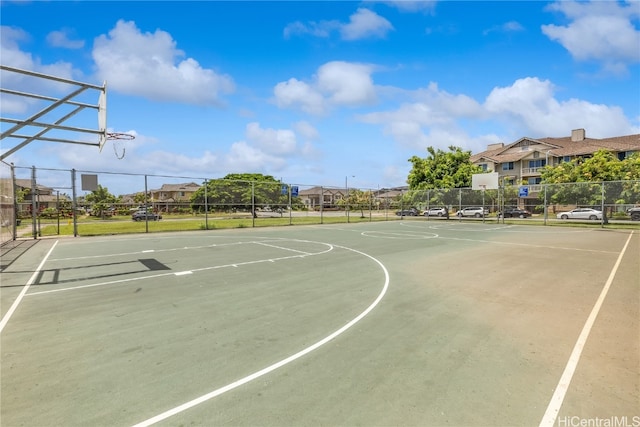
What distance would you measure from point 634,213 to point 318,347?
28.2 m

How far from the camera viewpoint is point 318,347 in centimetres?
398

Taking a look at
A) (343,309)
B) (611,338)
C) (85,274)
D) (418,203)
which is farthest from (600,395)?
(418,203)

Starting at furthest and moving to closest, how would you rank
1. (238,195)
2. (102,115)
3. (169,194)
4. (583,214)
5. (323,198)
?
(323,198)
(169,194)
(583,214)
(238,195)
(102,115)

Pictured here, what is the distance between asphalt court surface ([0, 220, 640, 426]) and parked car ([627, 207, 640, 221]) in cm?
1964

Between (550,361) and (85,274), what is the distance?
8.95m

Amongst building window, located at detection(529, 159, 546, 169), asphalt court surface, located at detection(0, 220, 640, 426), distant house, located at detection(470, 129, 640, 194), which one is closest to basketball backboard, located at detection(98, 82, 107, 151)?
asphalt court surface, located at detection(0, 220, 640, 426)

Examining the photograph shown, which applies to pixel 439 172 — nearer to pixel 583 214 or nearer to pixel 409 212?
pixel 409 212

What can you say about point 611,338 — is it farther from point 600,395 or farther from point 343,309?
point 343,309

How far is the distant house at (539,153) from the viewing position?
1752 inches

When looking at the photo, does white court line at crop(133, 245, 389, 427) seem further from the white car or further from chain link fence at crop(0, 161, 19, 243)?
the white car

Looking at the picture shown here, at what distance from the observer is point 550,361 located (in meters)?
3.70

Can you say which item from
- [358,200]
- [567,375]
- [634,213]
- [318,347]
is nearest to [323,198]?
[358,200]

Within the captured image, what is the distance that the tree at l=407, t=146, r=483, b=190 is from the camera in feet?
120

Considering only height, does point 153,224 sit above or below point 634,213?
below
